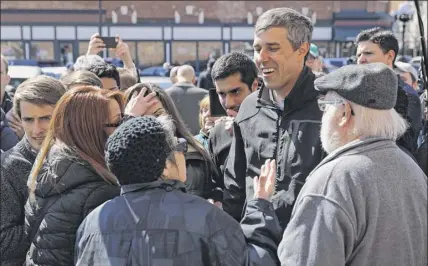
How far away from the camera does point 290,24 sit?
106 inches

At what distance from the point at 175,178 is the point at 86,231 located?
1.26 ft

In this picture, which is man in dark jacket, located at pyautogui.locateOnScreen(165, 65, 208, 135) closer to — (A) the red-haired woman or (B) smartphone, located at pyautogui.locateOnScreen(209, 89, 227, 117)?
(B) smartphone, located at pyautogui.locateOnScreen(209, 89, 227, 117)

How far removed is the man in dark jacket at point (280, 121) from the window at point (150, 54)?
→ 28.6 metres

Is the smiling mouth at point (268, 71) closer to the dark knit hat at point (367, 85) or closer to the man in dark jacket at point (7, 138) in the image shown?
the dark knit hat at point (367, 85)

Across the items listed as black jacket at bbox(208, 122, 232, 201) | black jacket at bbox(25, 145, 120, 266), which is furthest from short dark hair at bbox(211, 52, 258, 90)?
black jacket at bbox(25, 145, 120, 266)

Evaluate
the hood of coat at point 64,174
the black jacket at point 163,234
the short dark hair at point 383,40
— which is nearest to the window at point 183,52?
the short dark hair at point 383,40

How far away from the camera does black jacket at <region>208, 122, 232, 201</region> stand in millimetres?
3092

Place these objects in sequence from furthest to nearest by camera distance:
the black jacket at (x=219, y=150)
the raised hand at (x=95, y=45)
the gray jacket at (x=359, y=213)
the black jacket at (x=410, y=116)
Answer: the raised hand at (x=95, y=45)
the black jacket at (x=410, y=116)
the black jacket at (x=219, y=150)
the gray jacket at (x=359, y=213)

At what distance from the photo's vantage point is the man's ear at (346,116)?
1.95 m

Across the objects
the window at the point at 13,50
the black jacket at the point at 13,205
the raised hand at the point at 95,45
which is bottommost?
the black jacket at the point at 13,205

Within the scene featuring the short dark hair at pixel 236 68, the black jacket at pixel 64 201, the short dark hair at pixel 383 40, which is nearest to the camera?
the black jacket at pixel 64 201

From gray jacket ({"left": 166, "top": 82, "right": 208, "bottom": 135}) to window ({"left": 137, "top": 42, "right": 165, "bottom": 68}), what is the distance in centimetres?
Result: 2367

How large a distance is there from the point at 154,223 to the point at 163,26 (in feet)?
96.5

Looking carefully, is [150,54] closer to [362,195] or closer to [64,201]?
[64,201]
